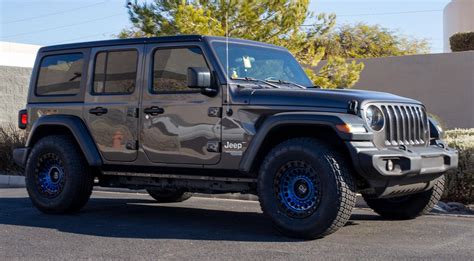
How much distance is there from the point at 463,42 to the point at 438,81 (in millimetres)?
2707

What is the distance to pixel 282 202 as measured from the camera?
267 inches

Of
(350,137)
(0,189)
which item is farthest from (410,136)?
(0,189)

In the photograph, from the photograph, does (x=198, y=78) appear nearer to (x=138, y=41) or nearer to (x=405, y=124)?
(x=138, y=41)

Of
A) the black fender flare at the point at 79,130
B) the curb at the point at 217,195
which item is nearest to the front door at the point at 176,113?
the black fender flare at the point at 79,130

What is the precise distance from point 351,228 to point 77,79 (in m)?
3.82

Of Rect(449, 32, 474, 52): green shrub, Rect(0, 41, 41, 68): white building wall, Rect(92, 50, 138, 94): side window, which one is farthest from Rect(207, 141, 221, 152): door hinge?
Rect(0, 41, 41, 68): white building wall

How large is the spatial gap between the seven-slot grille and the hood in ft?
0.36

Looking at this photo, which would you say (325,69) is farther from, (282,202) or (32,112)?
(282,202)

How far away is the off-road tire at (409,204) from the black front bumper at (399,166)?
53cm

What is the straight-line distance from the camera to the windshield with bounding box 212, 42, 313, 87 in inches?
300

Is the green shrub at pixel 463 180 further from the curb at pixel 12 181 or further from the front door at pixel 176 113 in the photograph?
the curb at pixel 12 181

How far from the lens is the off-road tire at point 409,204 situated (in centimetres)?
791

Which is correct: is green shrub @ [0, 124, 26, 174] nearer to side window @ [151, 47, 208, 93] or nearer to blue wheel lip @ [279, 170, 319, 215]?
side window @ [151, 47, 208, 93]

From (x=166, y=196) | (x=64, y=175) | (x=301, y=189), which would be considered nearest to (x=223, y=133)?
(x=301, y=189)
